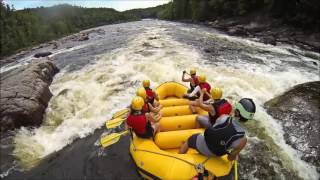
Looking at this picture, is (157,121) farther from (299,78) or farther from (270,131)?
(299,78)

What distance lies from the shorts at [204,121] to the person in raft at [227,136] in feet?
3.14

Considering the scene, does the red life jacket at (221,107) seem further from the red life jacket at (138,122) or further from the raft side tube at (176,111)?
the red life jacket at (138,122)

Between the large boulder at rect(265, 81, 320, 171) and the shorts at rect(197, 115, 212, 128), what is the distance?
7.08 ft

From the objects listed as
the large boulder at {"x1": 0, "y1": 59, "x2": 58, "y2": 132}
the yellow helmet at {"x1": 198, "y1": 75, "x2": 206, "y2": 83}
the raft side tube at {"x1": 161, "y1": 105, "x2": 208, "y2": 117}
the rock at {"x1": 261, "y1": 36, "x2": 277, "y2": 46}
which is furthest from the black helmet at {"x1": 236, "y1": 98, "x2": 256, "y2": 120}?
the rock at {"x1": 261, "y1": 36, "x2": 277, "y2": 46}

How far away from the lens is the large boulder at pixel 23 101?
779cm

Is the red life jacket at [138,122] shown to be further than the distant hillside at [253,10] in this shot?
No

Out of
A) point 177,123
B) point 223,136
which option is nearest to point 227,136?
point 223,136

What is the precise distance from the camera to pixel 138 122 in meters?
Answer: 5.57

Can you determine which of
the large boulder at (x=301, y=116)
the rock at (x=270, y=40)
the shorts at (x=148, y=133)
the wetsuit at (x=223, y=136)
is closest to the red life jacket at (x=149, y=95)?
the shorts at (x=148, y=133)

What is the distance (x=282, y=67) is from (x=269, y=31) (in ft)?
40.9

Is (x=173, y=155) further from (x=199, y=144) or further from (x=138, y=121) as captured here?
(x=138, y=121)

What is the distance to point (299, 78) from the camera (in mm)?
11273

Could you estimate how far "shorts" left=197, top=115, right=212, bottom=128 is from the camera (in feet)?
20.0

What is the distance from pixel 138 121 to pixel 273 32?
21.1 meters
